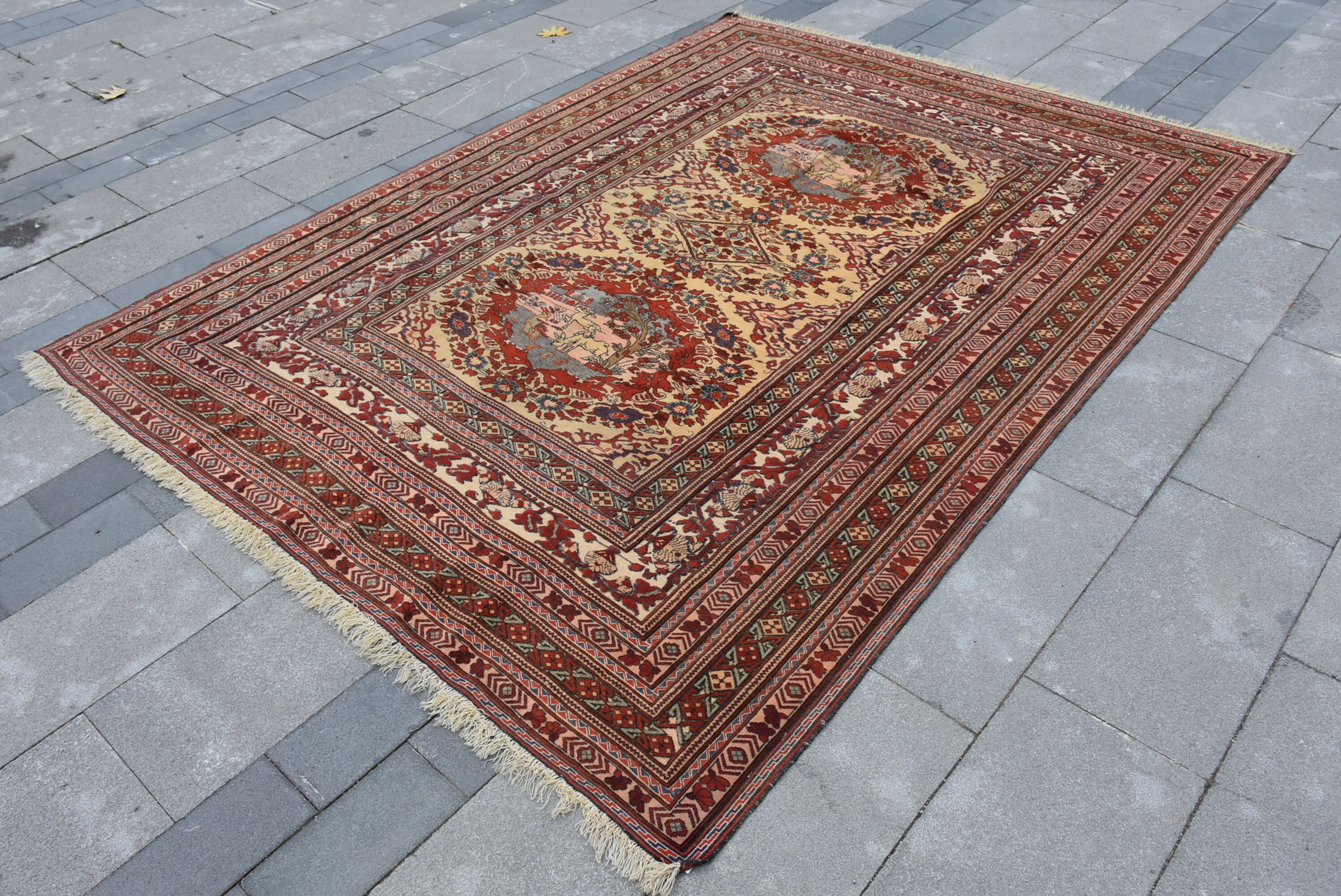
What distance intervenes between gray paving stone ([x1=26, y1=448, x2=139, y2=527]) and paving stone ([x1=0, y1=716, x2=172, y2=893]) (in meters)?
0.90

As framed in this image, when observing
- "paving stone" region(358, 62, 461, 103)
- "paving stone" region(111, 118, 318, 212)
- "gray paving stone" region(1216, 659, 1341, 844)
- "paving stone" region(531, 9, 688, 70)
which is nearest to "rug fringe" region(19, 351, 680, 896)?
"gray paving stone" region(1216, 659, 1341, 844)

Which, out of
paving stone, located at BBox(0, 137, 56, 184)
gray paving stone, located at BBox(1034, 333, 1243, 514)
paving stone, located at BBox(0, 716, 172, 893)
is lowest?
paving stone, located at BBox(0, 716, 172, 893)

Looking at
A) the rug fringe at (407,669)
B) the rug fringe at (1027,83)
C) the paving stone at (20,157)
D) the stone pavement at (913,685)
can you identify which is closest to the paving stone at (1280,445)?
the stone pavement at (913,685)

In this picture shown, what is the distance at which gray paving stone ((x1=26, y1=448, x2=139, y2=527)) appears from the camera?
3.11m

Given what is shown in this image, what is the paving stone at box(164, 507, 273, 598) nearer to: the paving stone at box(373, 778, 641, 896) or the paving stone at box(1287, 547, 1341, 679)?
the paving stone at box(373, 778, 641, 896)

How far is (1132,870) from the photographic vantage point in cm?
218

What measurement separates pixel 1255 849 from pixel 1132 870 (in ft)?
1.02

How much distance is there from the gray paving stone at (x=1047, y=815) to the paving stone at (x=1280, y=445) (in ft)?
3.74

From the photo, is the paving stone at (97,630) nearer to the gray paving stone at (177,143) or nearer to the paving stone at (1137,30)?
the gray paving stone at (177,143)

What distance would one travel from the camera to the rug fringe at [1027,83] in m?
4.85

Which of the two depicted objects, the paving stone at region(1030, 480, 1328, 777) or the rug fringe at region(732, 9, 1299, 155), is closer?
the paving stone at region(1030, 480, 1328, 777)

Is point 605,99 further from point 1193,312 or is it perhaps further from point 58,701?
point 58,701

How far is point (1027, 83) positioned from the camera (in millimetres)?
5410

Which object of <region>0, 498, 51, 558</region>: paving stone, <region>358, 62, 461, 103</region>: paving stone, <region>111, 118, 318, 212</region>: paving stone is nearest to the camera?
<region>0, 498, 51, 558</region>: paving stone
